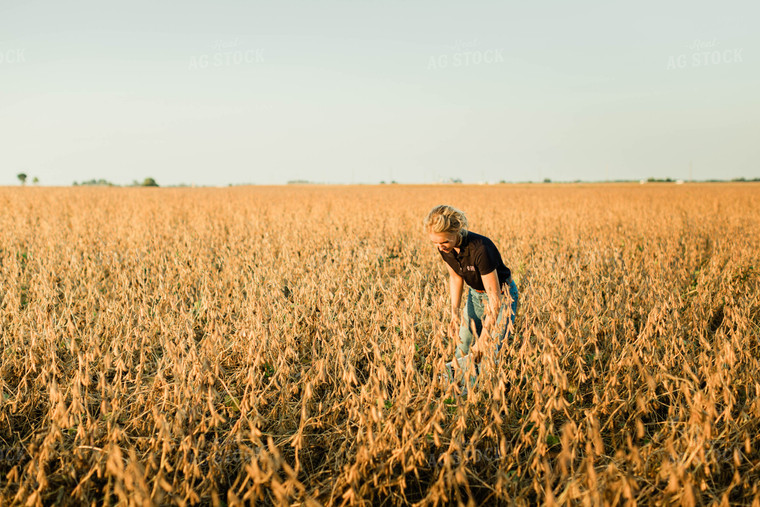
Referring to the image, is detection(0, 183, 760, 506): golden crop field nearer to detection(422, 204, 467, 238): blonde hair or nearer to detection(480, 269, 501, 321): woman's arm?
detection(480, 269, 501, 321): woman's arm

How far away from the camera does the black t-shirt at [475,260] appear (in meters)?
2.56

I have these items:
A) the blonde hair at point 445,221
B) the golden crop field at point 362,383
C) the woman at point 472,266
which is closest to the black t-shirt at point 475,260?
the woman at point 472,266

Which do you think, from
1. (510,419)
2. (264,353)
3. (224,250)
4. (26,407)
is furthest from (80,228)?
(510,419)

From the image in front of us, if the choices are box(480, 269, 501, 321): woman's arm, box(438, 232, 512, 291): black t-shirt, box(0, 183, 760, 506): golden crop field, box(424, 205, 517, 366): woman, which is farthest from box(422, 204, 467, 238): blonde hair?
box(0, 183, 760, 506): golden crop field

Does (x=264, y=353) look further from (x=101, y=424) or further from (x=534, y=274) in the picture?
(x=534, y=274)

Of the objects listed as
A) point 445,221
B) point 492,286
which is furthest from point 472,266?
point 445,221

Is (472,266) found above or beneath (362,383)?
above

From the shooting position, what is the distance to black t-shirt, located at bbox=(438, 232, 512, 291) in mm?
2562

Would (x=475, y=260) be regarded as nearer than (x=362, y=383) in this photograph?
Yes

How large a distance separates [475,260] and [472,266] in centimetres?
8

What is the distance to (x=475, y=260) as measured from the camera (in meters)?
2.61

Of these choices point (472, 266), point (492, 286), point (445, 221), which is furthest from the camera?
point (472, 266)

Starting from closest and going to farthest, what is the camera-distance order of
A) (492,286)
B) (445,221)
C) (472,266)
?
1. (445,221)
2. (492,286)
3. (472,266)

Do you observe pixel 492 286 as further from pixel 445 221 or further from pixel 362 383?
pixel 362 383
